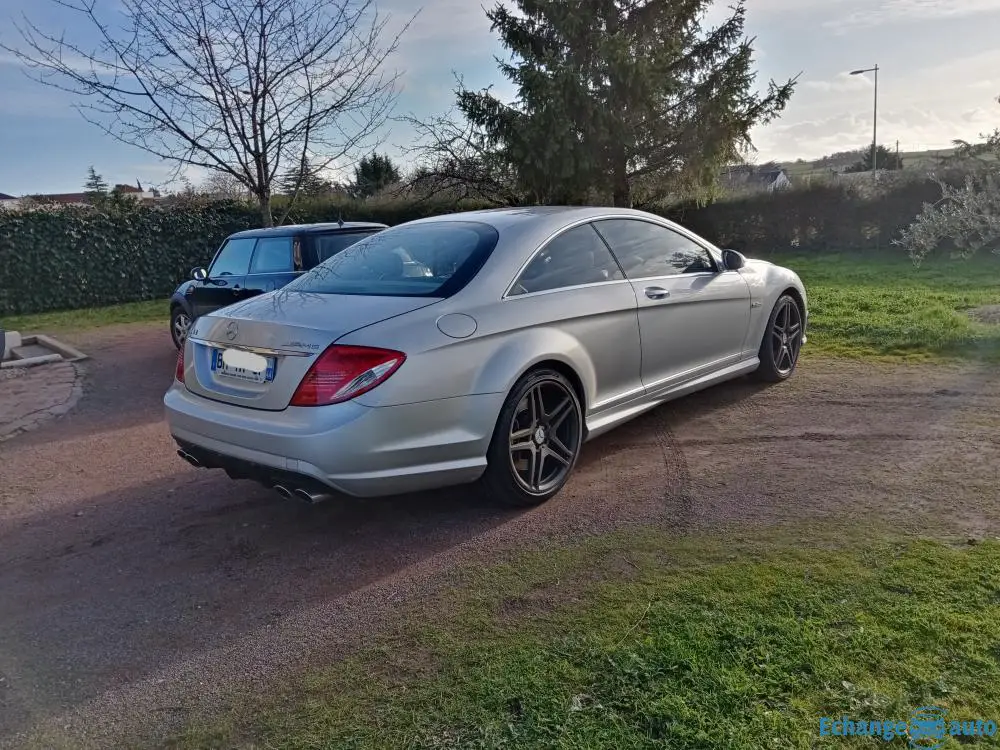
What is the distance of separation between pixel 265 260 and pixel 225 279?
540 millimetres

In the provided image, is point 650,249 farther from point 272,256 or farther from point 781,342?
point 272,256

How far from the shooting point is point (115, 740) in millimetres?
2473

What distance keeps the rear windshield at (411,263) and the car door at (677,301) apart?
0.93m

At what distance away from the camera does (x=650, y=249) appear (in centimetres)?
514

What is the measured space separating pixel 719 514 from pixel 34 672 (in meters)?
3.01

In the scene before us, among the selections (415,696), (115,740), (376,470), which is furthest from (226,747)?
(376,470)

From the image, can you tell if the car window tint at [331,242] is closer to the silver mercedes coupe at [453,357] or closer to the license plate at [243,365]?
the silver mercedes coupe at [453,357]

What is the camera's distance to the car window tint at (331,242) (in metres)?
7.88

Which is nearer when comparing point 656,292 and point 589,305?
point 589,305

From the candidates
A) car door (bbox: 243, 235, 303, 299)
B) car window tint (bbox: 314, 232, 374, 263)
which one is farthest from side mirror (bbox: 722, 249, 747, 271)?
car door (bbox: 243, 235, 303, 299)

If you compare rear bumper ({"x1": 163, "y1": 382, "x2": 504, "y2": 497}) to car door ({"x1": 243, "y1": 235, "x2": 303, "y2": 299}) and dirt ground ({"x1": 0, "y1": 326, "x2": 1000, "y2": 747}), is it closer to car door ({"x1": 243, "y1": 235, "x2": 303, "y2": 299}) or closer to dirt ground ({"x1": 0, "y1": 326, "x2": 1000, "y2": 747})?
dirt ground ({"x1": 0, "y1": 326, "x2": 1000, "y2": 747})

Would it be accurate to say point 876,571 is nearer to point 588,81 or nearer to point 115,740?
point 115,740

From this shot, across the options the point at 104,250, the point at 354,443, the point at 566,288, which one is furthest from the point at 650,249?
the point at 104,250

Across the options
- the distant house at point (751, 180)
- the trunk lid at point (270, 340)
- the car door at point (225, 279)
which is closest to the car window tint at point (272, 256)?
the car door at point (225, 279)
